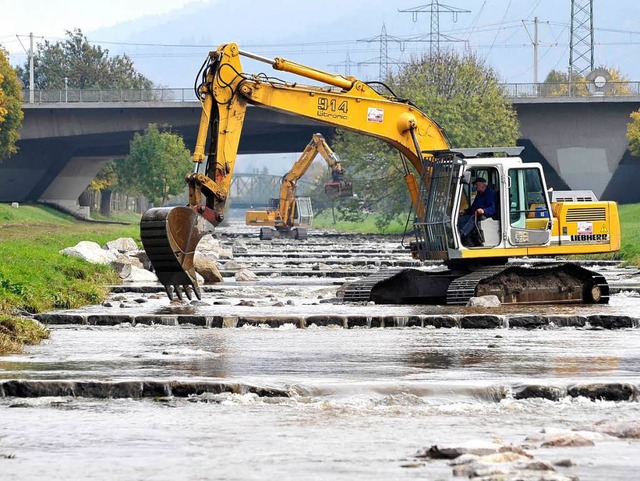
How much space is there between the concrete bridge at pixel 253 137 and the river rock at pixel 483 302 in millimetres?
70634

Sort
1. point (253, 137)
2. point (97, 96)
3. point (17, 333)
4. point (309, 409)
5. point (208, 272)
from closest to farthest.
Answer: point (309, 409)
point (17, 333)
point (208, 272)
point (97, 96)
point (253, 137)

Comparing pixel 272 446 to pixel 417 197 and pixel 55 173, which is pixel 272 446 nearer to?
pixel 417 197

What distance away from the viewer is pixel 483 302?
2684 centimetres

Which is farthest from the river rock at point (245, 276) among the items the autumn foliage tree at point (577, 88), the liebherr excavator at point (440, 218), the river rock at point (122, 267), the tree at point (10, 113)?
the tree at point (10, 113)

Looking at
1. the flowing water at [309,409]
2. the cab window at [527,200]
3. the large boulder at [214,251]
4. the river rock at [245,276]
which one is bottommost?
the flowing water at [309,409]

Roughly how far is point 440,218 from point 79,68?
125 meters

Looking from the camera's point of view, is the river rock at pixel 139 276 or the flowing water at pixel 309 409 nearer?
the flowing water at pixel 309 409

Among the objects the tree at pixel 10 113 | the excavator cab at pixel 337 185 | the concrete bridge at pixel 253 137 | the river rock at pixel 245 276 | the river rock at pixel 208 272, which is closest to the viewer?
the river rock at pixel 208 272

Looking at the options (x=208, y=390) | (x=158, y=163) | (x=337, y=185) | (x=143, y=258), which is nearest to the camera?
(x=208, y=390)

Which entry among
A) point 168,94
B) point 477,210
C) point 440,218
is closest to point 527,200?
point 477,210

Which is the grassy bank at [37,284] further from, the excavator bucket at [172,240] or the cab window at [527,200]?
the cab window at [527,200]

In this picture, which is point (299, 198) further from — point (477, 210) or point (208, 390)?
point (208, 390)

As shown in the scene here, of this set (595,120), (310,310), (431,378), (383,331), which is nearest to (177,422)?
(431,378)

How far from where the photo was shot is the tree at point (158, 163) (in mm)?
104438
